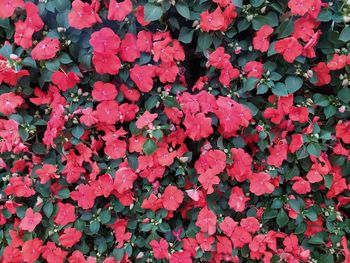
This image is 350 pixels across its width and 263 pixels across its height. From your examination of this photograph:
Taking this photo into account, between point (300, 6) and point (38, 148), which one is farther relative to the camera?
point (38, 148)

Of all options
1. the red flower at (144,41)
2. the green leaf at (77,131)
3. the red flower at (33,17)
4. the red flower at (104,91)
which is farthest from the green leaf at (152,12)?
the green leaf at (77,131)

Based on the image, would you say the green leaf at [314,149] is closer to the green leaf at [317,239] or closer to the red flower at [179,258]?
the green leaf at [317,239]

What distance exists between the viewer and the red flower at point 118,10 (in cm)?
158

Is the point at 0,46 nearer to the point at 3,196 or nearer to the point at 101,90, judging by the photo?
the point at 101,90

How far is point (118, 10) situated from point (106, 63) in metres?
0.22

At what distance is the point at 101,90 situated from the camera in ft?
5.74

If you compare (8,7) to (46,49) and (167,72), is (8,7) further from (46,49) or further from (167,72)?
(167,72)

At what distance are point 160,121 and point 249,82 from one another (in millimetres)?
411

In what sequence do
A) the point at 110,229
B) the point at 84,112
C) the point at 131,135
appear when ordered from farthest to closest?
the point at 110,229 → the point at 131,135 → the point at 84,112

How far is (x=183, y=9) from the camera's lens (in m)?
1.66

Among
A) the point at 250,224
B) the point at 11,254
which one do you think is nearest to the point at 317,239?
the point at 250,224

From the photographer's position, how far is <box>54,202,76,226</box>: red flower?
6.18ft

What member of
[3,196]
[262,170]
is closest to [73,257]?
[3,196]

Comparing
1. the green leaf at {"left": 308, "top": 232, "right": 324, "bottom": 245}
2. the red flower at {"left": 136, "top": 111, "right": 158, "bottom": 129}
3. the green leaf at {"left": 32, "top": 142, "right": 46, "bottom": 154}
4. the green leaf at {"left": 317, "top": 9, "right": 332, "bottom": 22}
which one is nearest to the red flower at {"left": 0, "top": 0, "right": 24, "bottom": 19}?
the green leaf at {"left": 32, "top": 142, "right": 46, "bottom": 154}
